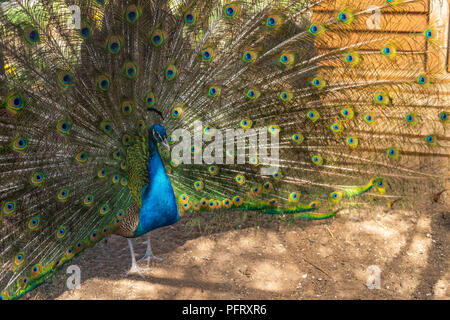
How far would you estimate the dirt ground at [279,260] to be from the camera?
9.76 ft

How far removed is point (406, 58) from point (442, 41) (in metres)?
1.47

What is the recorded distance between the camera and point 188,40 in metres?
2.86

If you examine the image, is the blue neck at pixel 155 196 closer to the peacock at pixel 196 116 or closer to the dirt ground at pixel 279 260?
the peacock at pixel 196 116

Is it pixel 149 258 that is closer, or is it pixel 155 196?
pixel 155 196

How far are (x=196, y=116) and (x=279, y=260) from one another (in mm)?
1416

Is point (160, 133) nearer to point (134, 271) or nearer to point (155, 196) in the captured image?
point (155, 196)

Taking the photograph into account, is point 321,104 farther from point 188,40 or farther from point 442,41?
point 442,41

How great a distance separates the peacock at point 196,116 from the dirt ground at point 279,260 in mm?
326

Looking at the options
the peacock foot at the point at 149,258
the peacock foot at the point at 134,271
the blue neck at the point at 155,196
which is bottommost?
the peacock foot at the point at 134,271

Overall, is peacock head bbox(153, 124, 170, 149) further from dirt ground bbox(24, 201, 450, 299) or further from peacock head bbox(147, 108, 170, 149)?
dirt ground bbox(24, 201, 450, 299)

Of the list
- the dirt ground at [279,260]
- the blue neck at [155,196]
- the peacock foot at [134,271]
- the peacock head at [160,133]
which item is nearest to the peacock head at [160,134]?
the peacock head at [160,133]

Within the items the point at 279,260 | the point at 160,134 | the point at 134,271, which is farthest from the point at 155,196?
the point at 279,260

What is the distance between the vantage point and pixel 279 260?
3383mm

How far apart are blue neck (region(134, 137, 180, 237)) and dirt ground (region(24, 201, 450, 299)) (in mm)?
563
